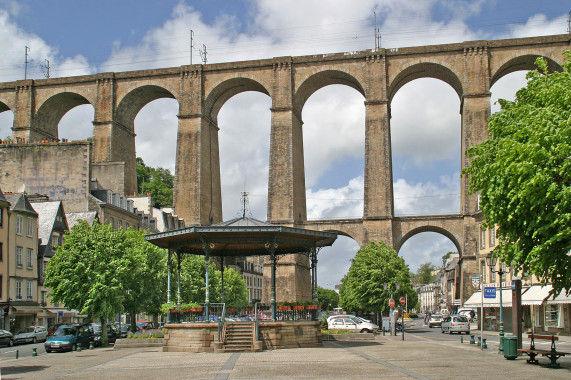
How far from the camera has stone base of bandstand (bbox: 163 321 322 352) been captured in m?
25.3

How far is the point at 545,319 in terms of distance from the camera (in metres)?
40.9

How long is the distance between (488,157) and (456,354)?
25.5 ft

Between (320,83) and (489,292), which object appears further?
(320,83)

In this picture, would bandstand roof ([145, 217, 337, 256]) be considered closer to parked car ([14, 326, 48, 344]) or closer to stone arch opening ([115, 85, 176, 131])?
parked car ([14, 326, 48, 344])

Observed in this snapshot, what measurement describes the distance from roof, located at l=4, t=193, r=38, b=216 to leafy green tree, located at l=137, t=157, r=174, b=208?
124ft

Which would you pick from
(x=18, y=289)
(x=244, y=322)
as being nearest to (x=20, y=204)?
(x=18, y=289)

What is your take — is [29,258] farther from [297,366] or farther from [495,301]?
[297,366]

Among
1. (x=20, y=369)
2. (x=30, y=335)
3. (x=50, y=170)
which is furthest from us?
(x=50, y=170)

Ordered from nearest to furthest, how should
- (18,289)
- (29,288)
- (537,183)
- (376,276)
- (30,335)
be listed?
(537,183)
(30,335)
(18,289)
(29,288)
(376,276)

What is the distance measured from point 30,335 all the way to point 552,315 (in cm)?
3255

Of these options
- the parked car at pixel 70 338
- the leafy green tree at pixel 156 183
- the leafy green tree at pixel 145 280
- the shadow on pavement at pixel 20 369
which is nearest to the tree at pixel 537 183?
the shadow on pavement at pixel 20 369

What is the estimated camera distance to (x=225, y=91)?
6625 cm

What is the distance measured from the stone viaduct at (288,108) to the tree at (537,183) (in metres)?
37.3

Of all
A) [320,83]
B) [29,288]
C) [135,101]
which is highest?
[320,83]
